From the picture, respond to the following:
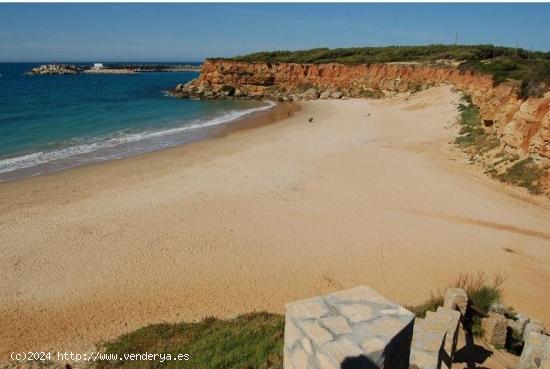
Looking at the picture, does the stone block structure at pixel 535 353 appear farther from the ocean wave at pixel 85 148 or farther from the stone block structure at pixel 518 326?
the ocean wave at pixel 85 148

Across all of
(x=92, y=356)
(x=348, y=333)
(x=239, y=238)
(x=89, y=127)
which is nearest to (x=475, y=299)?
(x=348, y=333)

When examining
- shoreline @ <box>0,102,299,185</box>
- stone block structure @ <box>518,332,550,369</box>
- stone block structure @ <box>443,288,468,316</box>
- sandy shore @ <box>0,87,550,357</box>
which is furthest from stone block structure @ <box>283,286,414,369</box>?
shoreline @ <box>0,102,299,185</box>

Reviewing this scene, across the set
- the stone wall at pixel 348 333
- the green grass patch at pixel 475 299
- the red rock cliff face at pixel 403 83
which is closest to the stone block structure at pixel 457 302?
the green grass patch at pixel 475 299

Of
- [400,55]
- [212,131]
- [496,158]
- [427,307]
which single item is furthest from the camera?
[400,55]

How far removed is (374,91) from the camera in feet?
169

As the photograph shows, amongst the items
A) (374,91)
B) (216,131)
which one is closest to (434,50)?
(374,91)

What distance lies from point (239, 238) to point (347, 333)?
28.9 feet

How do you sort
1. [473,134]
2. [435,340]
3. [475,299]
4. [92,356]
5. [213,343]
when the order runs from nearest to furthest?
[435,340]
[213,343]
[92,356]
[475,299]
[473,134]

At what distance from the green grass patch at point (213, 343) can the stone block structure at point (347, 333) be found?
2987mm

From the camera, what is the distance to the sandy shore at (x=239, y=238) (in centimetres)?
857

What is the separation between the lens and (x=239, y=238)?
11516 millimetres

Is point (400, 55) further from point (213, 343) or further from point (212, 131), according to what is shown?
point (213, 343)

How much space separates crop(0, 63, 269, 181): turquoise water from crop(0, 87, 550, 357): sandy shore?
2.99 meters

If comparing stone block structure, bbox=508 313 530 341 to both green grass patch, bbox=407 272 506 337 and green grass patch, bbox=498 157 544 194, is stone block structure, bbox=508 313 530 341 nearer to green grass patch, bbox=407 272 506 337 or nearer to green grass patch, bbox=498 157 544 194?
green grass patch, bbox=407 272 506 337
